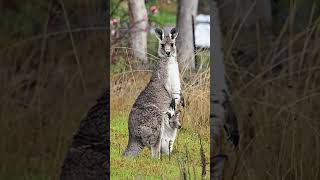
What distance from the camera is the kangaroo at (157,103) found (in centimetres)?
326

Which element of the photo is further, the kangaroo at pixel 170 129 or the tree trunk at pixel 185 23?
the tree trunk at pixel 185 23

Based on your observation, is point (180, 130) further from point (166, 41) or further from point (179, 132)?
point (166, 41)

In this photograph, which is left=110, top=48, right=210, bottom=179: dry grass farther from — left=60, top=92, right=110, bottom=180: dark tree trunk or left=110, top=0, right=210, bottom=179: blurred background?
left=60, top=92, right=110, bottom=180: dark tree trunk

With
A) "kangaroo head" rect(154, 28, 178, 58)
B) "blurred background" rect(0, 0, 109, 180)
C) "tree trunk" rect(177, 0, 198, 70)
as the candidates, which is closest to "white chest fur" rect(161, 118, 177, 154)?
"kangaroo head" rect(154, 28, 178, 58)

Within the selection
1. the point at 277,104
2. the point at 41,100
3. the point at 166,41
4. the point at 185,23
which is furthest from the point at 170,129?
the point at 185,23

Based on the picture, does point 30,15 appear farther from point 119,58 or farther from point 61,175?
point 119,58

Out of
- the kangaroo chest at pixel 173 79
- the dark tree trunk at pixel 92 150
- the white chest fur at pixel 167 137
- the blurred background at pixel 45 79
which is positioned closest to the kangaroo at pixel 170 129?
the white chest fur at pixel 167 137

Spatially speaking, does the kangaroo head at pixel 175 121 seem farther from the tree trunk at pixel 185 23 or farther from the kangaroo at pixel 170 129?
the tree trunk at pixel 185 23

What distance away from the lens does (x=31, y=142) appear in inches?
109

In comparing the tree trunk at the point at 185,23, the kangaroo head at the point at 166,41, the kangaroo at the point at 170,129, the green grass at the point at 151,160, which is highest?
the tree trunk at the point at 185,23

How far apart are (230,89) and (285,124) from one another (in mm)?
263

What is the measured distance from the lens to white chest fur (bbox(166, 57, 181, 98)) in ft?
10.7

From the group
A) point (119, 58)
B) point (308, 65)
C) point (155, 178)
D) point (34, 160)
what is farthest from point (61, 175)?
point (119, 58)

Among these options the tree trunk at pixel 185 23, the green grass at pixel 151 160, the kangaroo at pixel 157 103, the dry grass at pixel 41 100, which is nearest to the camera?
the dry grass at pixel 41 100
